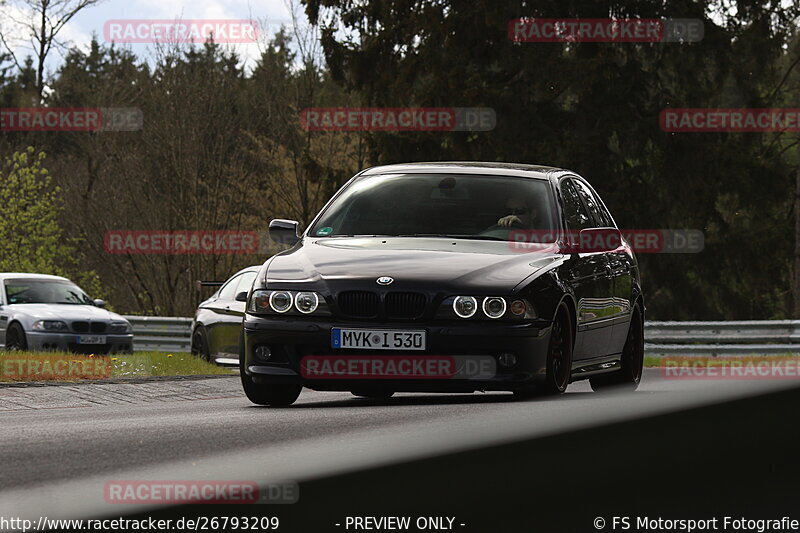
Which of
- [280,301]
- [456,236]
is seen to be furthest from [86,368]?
[280,301]

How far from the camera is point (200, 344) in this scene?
1992cm

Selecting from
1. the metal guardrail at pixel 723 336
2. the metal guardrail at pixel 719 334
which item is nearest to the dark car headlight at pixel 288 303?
the metal guardrail at pixel 723 336

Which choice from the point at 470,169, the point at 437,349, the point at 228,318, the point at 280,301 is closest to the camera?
the point at 437,349

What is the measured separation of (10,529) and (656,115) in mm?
29546

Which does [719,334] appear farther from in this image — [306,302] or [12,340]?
[306,302]

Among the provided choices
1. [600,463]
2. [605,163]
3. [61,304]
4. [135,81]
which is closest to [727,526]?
[600,463]

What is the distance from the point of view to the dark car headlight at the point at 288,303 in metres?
8.39

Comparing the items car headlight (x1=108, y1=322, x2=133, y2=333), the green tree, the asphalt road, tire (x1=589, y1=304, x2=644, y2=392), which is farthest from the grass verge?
the green tree

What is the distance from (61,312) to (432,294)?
15.8m

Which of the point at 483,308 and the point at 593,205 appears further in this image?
the point at 593,205

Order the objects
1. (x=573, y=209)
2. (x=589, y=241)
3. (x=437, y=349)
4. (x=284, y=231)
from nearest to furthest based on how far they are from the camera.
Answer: (x=437, y=349) → (x=589, y=241) → (x=284, y=231) → (x=573, y=209)

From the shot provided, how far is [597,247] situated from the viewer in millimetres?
10062

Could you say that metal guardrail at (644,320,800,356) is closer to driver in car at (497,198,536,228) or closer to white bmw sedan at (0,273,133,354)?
white bmw sedan at (0,273,133,354)

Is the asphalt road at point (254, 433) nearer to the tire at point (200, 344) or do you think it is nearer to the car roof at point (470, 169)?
the car roof at point (470, 169)
